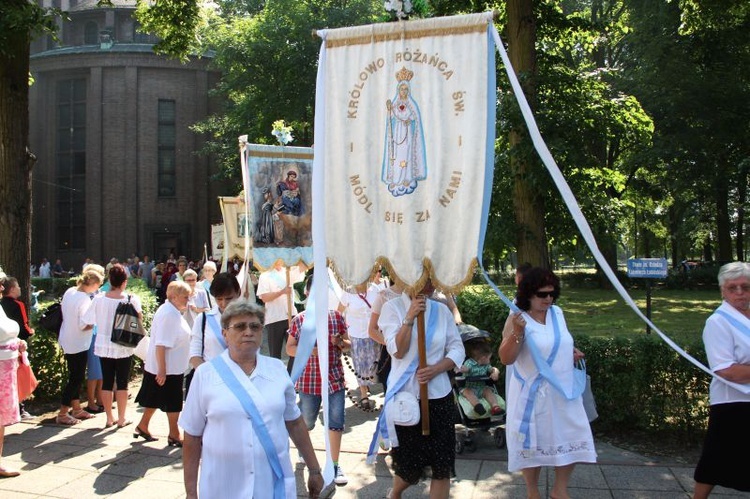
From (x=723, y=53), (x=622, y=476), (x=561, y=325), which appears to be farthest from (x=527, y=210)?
(x=723, y=53)

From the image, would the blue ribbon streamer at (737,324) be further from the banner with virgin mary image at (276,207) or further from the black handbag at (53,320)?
the black handbag at (53,320)

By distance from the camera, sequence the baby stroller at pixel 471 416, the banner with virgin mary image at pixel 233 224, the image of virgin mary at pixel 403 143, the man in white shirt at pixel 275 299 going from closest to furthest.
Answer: the image of virgin mary at pixel 403 143 → the baby stroller at pixel 471 416 → the man in white shirt at pixel 275 299 → the banner with virgin mary image at pixel 233 224

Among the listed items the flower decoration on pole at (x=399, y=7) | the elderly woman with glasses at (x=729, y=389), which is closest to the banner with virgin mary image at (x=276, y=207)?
the flower decoration on pole at (x=399, y=7)

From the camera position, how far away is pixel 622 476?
6.08 m

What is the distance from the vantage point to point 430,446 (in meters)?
4.59

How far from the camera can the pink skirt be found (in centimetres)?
630

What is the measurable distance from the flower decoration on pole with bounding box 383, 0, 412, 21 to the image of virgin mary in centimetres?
43

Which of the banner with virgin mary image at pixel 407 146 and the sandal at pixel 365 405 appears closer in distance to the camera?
the banner with virgin mary image at pixel 407 146

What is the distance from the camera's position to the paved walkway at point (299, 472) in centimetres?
584

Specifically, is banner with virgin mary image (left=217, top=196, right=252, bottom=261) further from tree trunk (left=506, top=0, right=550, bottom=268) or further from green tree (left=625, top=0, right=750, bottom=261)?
green tree (left=625, top=0, right=750, bottom=261)

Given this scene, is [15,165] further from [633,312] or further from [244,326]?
[633,312]

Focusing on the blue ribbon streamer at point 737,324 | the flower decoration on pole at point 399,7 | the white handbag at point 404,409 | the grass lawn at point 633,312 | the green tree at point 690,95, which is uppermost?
the green tree at point 690,95

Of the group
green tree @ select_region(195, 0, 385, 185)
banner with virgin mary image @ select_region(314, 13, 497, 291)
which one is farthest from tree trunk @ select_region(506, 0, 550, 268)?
green tree @ select_region(195, 0, 385, 185)

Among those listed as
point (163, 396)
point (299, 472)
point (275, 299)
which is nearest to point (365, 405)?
point (275, 299)
